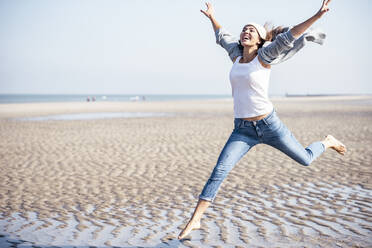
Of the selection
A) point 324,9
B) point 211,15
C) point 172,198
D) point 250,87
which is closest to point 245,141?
point 250,87

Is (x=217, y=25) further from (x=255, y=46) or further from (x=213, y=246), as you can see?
(x=213, y=246)

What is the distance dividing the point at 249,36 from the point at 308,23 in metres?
0.62

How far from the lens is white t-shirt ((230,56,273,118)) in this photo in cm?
395

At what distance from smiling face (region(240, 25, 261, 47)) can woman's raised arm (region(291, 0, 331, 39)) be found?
47 cm

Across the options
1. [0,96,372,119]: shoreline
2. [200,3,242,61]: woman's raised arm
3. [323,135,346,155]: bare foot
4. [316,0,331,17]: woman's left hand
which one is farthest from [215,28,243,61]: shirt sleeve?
[0,96,372,119]: shoreline

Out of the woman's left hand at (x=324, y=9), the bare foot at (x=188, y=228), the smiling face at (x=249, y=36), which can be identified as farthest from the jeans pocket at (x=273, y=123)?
the bare foot at (x=188, y=228)

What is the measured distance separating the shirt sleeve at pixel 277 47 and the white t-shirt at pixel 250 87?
4.6 inches

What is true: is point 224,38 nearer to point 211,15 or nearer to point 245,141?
point 211,15

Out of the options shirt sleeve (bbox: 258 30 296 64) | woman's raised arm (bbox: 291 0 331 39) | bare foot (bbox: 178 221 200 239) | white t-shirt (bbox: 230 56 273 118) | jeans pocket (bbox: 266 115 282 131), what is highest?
woman's raised arm (bbox: 291 0 331 39)

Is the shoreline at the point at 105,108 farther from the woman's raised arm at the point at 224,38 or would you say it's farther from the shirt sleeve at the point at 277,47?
the shirt sleeve at the point at 277,47

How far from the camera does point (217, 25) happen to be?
4.88 metres

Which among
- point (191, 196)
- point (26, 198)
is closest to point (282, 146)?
point (191, 196)

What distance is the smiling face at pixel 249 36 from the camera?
404 cm

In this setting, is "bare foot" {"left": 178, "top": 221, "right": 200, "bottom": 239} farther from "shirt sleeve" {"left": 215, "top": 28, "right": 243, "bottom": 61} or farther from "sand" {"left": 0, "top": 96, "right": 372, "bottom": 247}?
"shirt sleeve" {"left": 215, "top": 28, "right": 243, "bottom": 61}
